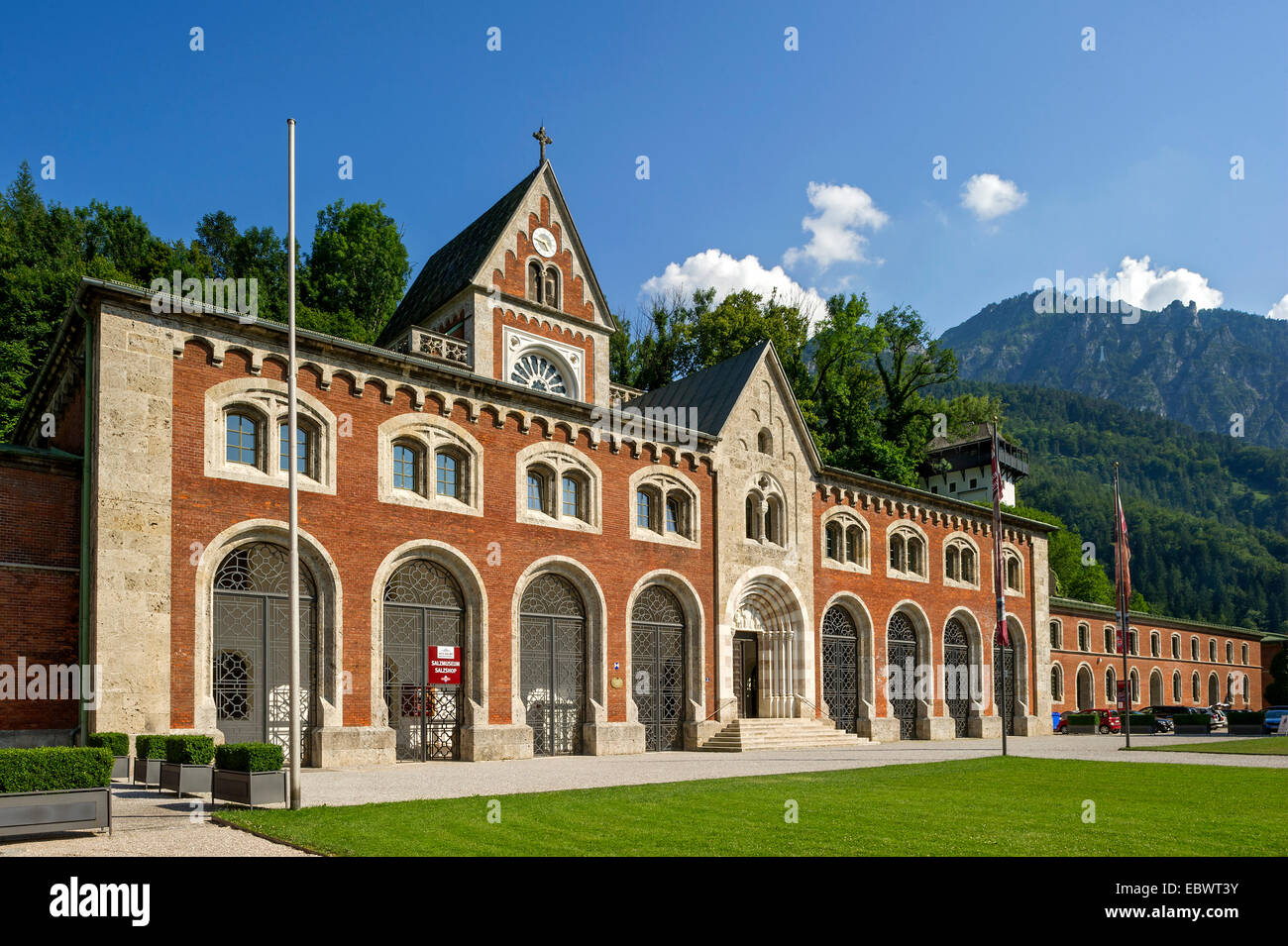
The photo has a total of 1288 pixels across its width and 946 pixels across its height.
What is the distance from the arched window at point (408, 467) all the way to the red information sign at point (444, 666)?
3947 mm

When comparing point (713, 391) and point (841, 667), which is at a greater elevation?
point (713, 391)

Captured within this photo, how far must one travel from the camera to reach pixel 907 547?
3928cm

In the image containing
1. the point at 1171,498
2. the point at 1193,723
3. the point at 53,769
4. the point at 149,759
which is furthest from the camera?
the point at 1171,498

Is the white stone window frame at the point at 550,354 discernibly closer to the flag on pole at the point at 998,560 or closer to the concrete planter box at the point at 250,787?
the flag on pole at the point at 998,560

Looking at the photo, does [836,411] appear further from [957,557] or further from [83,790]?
[83,790]

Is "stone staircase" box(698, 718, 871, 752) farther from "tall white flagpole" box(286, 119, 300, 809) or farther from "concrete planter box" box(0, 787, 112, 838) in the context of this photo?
"concrete planter box" box(0, 787, 112, 838)

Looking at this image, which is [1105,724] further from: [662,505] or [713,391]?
[662,505]

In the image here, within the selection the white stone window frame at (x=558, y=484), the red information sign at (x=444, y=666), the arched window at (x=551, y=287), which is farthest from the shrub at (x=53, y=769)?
the arched window at (x=551, y=287)

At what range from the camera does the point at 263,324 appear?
21.8 m

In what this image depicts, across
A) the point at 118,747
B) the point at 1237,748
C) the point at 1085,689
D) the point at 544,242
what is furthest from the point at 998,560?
the point at 1085,689

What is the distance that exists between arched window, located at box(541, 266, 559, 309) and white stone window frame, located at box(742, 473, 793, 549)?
9.06m

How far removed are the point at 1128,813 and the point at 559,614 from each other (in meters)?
16.3

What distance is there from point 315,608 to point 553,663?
709 centimetres
